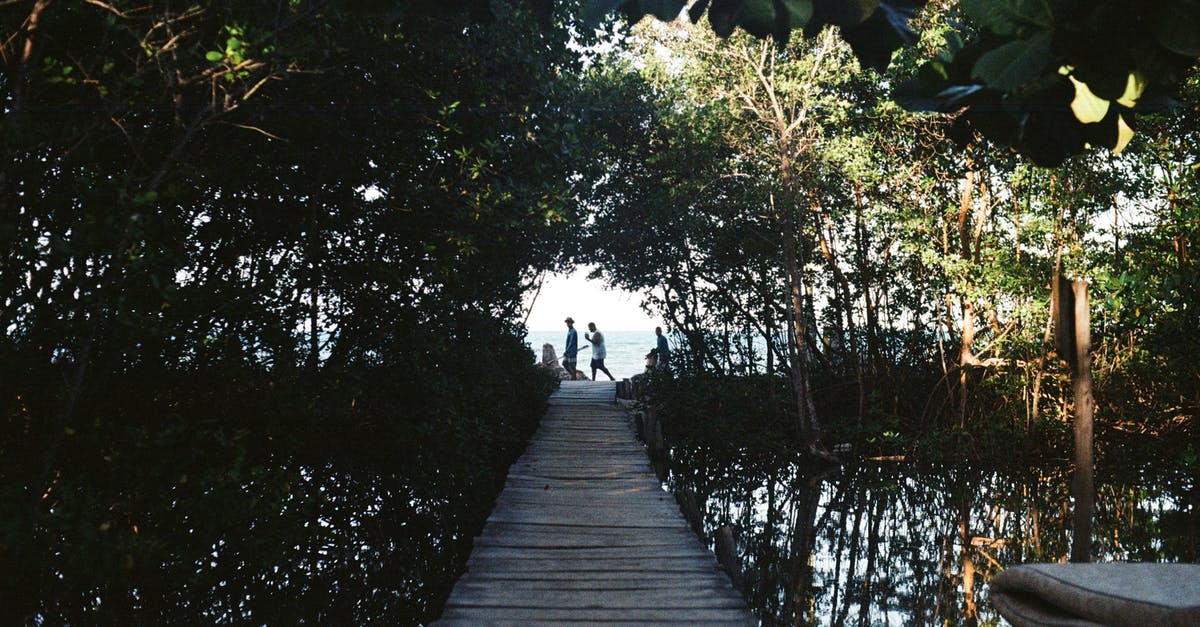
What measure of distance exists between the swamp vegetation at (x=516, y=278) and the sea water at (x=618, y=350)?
91.9 feet

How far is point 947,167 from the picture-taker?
12.1 metres

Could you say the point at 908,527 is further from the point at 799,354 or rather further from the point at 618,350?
the point at 618,350

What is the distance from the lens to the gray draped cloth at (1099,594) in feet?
6.66

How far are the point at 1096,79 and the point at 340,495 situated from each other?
6.50m

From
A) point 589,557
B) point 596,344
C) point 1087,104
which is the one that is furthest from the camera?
→ point 596,344

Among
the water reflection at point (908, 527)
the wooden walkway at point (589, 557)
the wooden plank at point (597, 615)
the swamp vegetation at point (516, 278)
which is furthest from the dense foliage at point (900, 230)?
the wooden plank at point (597, 615)

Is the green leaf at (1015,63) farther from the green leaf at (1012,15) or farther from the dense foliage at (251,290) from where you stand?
the dense foliage at (251,290)

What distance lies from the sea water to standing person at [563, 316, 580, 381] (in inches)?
768

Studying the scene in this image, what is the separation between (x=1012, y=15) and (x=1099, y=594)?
150 cm

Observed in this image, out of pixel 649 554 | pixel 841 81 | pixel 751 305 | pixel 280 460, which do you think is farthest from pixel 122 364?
pixel 751 305

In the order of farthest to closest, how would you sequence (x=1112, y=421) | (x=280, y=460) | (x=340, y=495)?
(x=1112, y=421) → (x=340, y=495) → (x=280, y=460)

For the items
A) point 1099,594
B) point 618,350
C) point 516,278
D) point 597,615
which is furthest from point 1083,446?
point 618,350

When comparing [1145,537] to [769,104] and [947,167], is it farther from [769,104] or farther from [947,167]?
[769,104]

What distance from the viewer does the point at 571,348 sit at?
20516mm
